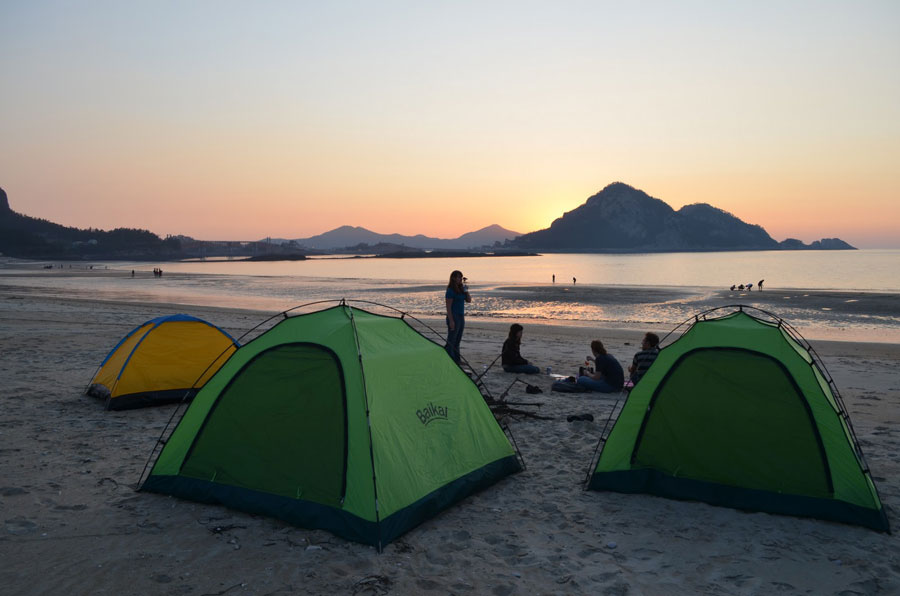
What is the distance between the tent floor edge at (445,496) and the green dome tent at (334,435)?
0.5 inches

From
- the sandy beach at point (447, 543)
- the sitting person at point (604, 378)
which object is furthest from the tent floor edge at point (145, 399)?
the sitting person at point (604, 378)

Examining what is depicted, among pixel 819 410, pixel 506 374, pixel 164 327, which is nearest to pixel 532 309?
pixel 506 374

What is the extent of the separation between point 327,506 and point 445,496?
47.9 inches

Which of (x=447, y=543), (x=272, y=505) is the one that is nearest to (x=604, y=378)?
(x=447, y=543)

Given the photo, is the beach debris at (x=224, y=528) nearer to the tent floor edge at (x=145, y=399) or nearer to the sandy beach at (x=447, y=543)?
the sandy beach at (x=447, y=543)

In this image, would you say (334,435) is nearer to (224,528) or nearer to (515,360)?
(224,528)

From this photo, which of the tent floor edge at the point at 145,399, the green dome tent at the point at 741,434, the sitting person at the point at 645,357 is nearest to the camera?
the green dome tent at the point at 741,434

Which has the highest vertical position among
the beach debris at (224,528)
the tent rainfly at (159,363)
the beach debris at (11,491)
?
the tent rainfly at (159,363)

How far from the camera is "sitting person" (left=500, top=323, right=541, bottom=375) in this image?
1334 centimetres

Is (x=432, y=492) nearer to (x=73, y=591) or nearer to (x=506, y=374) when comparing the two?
(x=73, y=591)

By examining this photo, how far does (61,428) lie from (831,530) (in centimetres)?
972

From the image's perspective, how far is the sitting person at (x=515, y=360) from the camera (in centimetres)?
1334

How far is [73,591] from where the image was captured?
14.6 ft

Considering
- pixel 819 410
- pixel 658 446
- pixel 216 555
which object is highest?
pixel 819 410
